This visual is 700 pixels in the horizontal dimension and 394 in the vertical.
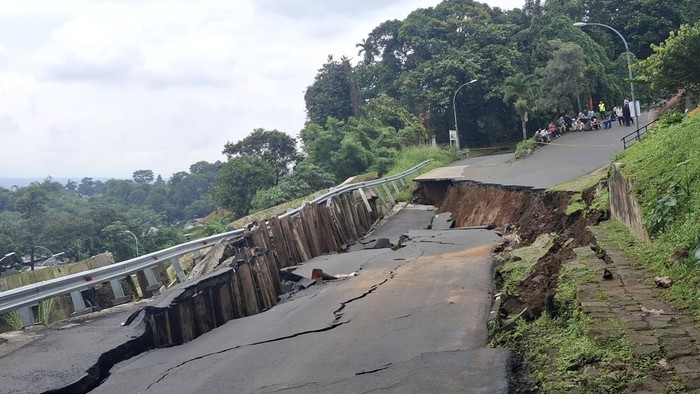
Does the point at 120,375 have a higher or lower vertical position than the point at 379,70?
lower

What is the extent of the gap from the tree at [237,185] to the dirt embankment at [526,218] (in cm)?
1099

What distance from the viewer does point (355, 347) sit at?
6430mm

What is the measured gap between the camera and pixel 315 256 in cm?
1480

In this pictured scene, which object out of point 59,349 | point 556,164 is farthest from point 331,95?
point 59,349

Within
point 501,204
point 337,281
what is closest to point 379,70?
point 501,204

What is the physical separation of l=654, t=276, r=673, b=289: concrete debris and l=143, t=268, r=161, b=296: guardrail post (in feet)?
24.2

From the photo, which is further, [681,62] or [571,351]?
[681,62]

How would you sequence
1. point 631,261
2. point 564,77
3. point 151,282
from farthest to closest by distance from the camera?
1. point 564,77
2. point 151,282
3. point 631,261

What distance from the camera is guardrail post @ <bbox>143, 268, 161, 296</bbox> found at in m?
9.98

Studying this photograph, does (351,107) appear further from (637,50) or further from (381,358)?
(381,358)

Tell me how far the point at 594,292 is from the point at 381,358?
2.07 metres

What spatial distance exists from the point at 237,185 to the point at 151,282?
2457 cm

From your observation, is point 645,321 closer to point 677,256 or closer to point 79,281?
point 677,256

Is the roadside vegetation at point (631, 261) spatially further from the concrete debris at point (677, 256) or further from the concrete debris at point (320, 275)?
the concrete debris at point (320, 275)
